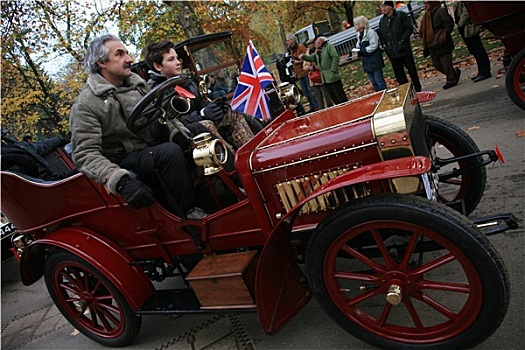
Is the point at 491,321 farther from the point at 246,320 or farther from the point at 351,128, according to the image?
the point at 246,320

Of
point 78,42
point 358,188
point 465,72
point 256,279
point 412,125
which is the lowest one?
point 465,72

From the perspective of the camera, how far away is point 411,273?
1.90 m

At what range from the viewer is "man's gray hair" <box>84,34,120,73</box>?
2652mm

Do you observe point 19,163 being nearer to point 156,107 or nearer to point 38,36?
point 156,107

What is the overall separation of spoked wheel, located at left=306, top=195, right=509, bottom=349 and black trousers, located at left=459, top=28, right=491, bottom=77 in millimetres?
5694

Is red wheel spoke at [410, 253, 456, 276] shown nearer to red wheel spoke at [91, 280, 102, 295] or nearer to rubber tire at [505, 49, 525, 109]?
red wheel spoke at [91, 280, 102, 295]

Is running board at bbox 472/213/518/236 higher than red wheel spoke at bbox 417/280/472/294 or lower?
higher

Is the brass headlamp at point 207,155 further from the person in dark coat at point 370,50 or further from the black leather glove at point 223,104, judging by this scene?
the person in dark coat at point 370,50

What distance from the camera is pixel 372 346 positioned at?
6.88ft

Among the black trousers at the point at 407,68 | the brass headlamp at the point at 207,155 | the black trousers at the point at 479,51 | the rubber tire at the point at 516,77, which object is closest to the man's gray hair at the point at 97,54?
the brass headlamp at the point at 207,155

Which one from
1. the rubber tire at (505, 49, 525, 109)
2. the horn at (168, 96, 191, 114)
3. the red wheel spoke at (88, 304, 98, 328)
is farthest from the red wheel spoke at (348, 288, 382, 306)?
the rubber tire at (505, 49, 525, 109)

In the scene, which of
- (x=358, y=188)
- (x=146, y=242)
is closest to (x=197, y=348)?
(x=146, y=242)

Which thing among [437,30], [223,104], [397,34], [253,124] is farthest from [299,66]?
[223,104]

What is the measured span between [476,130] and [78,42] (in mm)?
12880
